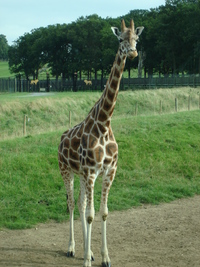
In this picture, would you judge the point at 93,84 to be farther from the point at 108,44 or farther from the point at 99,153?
the point at 99,153

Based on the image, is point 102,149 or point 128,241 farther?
point 128,241

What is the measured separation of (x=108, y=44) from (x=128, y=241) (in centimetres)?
5889

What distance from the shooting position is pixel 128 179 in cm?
1485

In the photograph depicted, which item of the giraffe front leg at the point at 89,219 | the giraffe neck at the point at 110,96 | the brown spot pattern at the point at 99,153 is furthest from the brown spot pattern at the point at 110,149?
the giraffe front leg at the point at 89,219

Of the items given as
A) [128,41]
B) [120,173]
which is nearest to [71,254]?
[128,41]

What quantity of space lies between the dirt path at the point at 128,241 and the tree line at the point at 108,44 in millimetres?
49938

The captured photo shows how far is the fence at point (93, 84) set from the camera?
170ft

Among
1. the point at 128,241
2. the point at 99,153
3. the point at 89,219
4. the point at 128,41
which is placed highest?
the point at 128,41

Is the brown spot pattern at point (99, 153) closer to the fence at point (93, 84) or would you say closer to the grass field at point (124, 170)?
the grass field at point (124, 170)

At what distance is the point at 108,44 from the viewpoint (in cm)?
6644

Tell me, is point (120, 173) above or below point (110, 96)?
below

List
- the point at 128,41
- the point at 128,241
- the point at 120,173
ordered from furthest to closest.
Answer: the point at 120,173
the point at 128,241
the point at 128,41

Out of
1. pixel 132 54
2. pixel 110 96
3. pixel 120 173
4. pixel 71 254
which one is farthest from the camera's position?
pixel 120 173

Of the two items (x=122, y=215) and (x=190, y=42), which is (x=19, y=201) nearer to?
(x=122, y=215)
